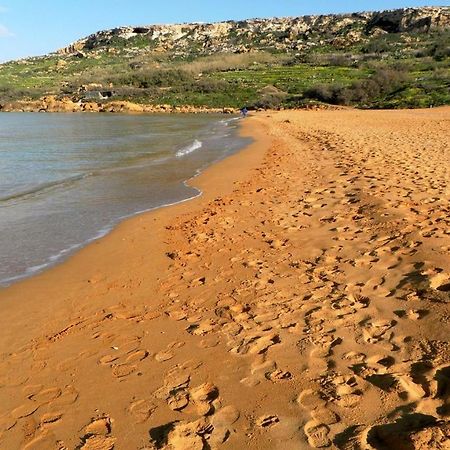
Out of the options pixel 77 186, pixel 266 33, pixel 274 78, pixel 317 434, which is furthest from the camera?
pixel 266 33

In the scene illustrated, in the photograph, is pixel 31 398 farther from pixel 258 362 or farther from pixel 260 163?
pixel 260 163

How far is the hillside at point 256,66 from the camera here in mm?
51697

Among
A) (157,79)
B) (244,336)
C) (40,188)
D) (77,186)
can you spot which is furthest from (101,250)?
(157,79)

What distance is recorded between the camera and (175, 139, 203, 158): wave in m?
18.6

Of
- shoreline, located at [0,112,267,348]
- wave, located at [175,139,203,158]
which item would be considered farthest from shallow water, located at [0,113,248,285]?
shoreline, located at [0,112,267,348]

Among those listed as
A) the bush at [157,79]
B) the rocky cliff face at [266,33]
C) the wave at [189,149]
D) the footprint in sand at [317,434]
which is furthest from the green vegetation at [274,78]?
the footprint in sand at [317,434]

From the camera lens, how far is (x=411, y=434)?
2748mm

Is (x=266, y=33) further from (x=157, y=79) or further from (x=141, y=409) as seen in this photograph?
(x=141, y=409)

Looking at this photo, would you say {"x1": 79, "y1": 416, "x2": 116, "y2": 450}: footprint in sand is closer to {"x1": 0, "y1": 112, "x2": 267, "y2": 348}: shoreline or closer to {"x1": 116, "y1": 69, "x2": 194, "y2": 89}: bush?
{"x1": 0, "y1": 112, "x2": 267, "y2": 348}: shoreline

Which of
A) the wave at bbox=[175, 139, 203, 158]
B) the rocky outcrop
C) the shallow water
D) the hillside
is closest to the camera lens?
the shallow water

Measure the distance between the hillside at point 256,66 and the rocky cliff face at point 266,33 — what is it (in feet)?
0.88

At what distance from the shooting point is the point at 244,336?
4.20m

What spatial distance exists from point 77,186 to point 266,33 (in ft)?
A: 384

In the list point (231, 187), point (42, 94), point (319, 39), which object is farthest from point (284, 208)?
point (319, 39)
